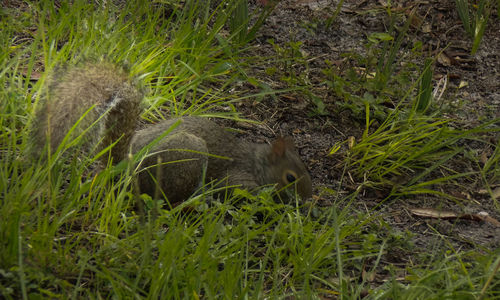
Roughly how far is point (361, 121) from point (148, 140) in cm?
173

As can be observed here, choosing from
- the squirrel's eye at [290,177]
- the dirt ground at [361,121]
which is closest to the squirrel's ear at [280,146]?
the squirrel's eye at [290,177]

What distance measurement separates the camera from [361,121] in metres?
4.31

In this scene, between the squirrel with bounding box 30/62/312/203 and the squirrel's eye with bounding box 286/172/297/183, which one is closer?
the squirrel with bounding box 30/62/312/203

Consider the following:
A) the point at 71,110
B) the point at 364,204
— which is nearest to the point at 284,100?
the point at 364,204

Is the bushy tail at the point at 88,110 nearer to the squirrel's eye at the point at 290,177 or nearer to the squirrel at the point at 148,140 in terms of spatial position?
the squirrel at the point at 148,140

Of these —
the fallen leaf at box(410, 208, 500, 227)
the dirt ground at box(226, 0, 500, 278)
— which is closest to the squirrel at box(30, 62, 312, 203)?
the dirt ground at box(226, 0, 500, 278)

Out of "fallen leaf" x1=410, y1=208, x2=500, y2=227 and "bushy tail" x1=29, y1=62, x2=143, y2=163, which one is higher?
"bushy tail" x1=29, y1=62, x2=143, y2=163

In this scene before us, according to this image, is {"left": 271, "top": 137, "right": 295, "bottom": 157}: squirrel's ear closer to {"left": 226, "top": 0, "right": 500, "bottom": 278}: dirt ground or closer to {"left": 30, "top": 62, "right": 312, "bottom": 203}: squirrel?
{"left": 30, "top": 62, "right": 312, "bottom": 203}: squirrel

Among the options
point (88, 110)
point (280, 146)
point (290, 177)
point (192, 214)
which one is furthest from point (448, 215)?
point (88, 110)

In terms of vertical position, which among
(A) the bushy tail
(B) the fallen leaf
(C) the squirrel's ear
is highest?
(A) the bushy tail

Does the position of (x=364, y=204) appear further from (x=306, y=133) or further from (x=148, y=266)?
(x=148, y=266)

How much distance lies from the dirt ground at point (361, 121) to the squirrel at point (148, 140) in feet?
1.20

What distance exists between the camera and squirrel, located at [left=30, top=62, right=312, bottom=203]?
2627 mm

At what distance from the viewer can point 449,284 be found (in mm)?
2504
